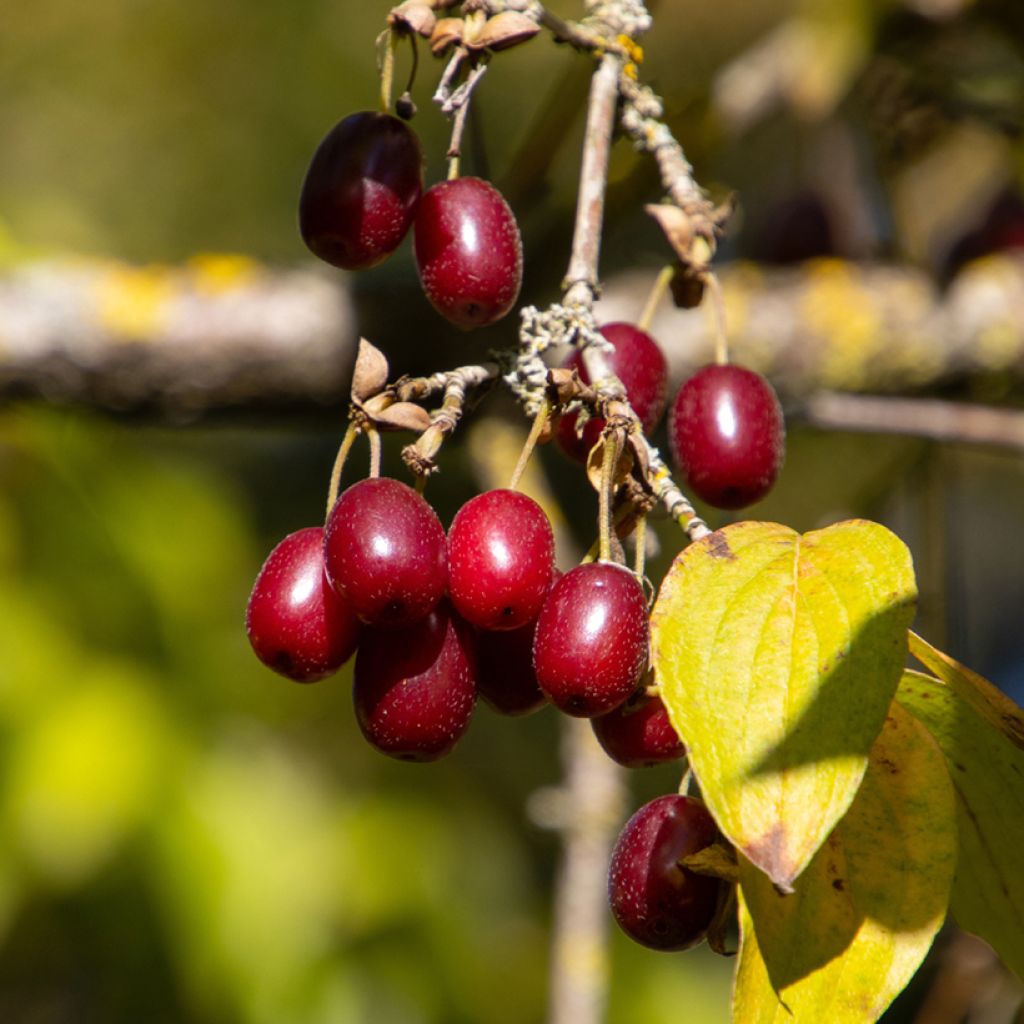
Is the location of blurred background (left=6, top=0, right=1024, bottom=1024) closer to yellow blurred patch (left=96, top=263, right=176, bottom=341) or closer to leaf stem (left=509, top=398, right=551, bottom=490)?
yellow blurred patch (left=96, top=263, right=176, bottom=341)

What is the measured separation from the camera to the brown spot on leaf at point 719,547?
26.3 inches

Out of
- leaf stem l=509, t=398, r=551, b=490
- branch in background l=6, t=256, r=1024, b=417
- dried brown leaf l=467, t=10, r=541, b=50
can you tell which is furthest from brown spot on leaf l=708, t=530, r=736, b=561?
branch in background l=6, t=256, r=1024, b=417

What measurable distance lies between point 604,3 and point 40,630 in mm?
1319

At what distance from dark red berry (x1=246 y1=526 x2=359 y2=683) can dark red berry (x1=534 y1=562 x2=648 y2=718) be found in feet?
0.42

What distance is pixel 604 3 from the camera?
96 cm

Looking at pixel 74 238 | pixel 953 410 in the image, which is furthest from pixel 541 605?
pixel 74 238

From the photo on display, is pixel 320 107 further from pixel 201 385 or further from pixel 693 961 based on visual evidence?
pixel 693 961

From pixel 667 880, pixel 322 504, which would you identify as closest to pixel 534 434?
pixel 667 880

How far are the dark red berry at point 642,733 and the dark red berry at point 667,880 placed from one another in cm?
3

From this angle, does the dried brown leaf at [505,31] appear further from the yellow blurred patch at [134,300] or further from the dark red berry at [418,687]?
the yellow blurred patch at [134,300]

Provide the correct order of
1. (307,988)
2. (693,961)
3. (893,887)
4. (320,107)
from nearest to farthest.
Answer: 1. (893,887)
2. (307,988)
3. (693,961)
4. (320,107)

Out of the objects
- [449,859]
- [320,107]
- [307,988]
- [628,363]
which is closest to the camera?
[628,363]

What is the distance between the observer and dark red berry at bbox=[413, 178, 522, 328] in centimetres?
79

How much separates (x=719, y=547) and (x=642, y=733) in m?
0.13
